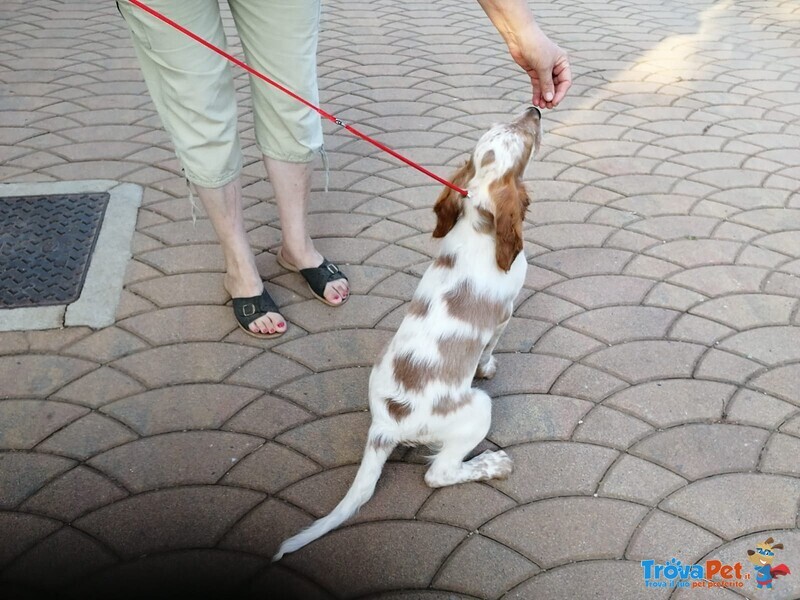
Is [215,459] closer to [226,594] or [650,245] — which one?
[226,594]

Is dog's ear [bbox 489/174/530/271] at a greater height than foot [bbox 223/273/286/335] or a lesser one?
greater

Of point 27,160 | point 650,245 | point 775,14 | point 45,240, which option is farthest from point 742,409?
point 775,14

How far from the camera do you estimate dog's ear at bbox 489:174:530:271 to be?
2.29 meters

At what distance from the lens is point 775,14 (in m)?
7.70

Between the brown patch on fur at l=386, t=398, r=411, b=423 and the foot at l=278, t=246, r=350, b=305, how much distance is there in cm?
111

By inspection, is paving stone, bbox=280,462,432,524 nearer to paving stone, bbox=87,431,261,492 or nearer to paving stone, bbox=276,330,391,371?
paving stone, bbox=87,431,261,492

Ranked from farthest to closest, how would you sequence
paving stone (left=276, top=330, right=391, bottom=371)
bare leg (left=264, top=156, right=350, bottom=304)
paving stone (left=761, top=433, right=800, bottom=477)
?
bare leg (left=264, top=156, right=350, bottom=304), paving stone (left=276, top=330, right=391, bottom=371), paving stone (left=761, top=433, right=800, bottom=477)

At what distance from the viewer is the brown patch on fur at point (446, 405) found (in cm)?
227

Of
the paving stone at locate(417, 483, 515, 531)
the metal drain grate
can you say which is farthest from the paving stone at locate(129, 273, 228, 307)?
the paving stone at locate(417, 483, 515, 531)

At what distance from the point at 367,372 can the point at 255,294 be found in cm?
67

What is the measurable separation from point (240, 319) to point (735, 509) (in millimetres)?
2092

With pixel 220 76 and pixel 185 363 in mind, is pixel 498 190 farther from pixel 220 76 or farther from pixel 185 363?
pixel 185 363

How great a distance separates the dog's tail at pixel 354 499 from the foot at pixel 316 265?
1.15 meters

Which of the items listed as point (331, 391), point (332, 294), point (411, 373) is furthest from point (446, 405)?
point (332, 294)
